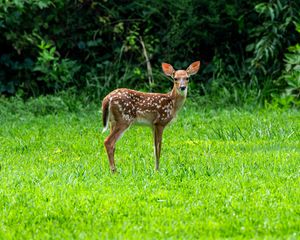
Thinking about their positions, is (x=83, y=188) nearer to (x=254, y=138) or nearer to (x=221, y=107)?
(x=254, y=138)

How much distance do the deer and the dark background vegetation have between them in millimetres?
5657

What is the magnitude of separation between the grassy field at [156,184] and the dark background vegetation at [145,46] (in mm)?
3180

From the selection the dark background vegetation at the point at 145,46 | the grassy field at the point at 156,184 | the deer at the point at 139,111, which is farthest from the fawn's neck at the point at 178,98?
the dark background vegetation at the point at 145,46

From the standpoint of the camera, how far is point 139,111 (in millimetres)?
10117

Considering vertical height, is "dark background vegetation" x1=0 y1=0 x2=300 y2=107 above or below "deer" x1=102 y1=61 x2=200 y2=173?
below

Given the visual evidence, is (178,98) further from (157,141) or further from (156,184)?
(156,184)

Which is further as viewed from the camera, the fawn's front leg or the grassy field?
the fawn's front leg

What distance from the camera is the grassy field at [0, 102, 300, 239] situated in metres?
7.40

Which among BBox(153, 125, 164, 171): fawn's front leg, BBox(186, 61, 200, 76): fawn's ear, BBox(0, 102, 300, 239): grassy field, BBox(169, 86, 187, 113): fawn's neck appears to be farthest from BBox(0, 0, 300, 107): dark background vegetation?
BBox(153, 125, 164, 171): fawn's front leg

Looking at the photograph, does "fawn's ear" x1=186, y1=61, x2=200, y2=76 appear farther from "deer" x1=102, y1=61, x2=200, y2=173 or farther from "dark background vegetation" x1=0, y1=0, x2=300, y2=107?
"dark background vegetation" x1=0, y1=0, x2=300, y2=107

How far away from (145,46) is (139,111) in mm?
7782

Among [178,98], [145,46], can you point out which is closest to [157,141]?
[178,98]

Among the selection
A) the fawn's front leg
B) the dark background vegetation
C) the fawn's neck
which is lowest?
the dark background vegetation

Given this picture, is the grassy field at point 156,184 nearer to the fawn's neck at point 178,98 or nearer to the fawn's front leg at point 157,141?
the fawn's front leg at point 157,141
